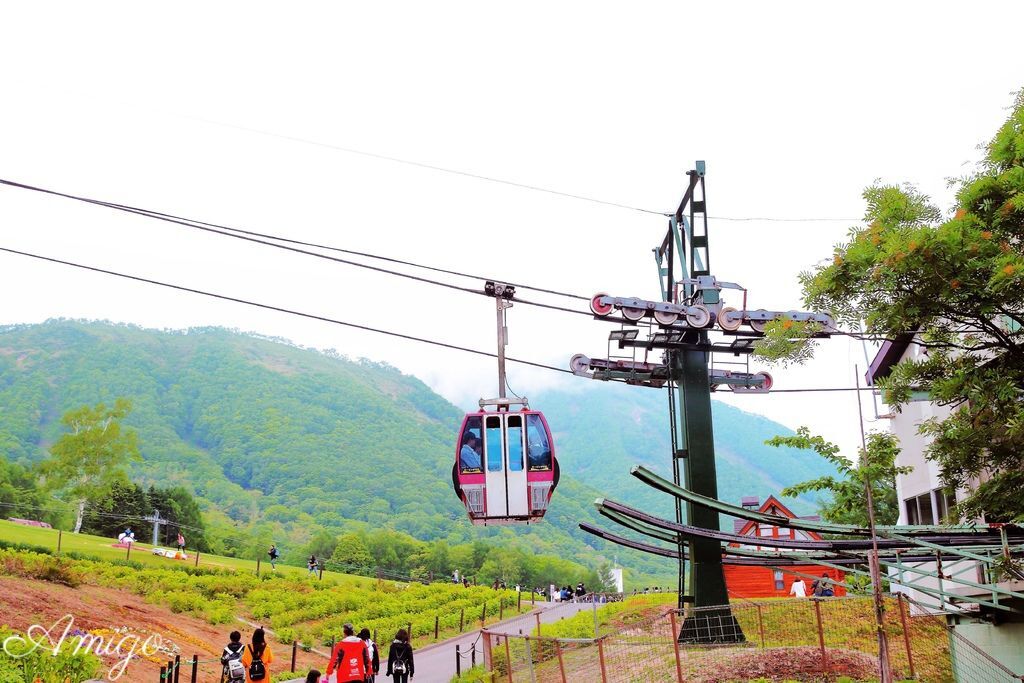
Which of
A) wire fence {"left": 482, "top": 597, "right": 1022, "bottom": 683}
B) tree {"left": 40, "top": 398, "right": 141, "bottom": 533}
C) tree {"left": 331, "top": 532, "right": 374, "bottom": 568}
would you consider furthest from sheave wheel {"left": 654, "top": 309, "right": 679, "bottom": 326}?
tree {"left": 331, "top": 532, "right": 374, "bottom": 568}

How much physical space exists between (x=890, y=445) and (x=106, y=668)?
60.7 ft

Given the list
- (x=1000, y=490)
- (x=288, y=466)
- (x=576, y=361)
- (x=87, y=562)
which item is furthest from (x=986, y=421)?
(x=288, y=466)

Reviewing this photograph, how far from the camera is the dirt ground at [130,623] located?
24969 millimetres

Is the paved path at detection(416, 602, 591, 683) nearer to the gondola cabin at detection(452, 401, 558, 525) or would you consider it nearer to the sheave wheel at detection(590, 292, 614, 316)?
the gondola cabin at detection(452, 401, 558, 525)

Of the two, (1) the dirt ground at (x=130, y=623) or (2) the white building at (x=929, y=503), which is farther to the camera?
(1) the dirt ground at (x=130, y=623)

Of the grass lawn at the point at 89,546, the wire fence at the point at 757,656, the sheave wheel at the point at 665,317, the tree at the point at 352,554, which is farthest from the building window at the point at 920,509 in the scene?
the tree at the point at 352,554

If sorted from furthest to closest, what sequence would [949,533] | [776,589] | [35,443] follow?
[35,443]
[776,589]
[949,533]

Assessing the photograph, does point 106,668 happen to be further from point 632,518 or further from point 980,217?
point 980,217

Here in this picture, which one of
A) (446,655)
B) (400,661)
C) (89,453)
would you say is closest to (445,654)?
(446,655)

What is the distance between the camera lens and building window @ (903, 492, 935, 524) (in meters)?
26.1

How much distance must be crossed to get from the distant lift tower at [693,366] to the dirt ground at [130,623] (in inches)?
495

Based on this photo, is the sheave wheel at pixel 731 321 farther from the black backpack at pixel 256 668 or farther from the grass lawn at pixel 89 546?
the grass lawn at pixel 89 546

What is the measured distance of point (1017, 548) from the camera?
14.5m

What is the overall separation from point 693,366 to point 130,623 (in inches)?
797
